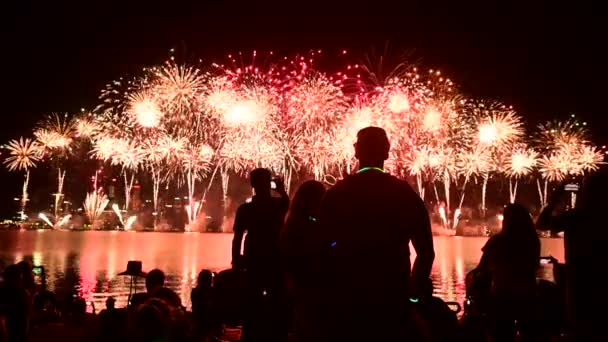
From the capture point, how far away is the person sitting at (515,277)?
778 centimetres

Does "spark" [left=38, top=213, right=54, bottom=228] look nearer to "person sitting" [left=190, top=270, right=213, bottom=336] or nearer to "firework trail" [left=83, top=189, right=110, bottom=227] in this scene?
"firework trail" [left=83, top=189, right=110, bottom=227]

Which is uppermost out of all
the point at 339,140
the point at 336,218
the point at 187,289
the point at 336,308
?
the point at 339,140

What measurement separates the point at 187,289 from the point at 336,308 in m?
18.4

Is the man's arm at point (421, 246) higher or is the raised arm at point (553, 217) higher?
the raised arm at point (553, 217)

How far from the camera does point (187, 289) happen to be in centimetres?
2252

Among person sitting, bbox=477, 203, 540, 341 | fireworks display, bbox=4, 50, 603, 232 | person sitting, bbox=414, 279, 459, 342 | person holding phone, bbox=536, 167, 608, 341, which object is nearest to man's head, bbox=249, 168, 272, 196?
person sitting, bbox=414, 279, 459, 342

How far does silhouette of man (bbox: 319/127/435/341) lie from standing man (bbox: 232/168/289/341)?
254cm

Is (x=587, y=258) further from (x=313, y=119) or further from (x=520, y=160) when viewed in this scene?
(x=520, y=160)

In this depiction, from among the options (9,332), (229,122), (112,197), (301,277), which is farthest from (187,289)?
(112,197)

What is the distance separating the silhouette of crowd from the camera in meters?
4.66

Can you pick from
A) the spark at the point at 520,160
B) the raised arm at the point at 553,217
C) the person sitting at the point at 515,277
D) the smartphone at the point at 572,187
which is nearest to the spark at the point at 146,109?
the spark at the point at 520,160

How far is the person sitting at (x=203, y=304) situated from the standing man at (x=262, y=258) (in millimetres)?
2186

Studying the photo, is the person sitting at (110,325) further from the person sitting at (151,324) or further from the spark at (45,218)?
the spark at (45,218)

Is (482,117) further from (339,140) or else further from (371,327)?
(371,327)
